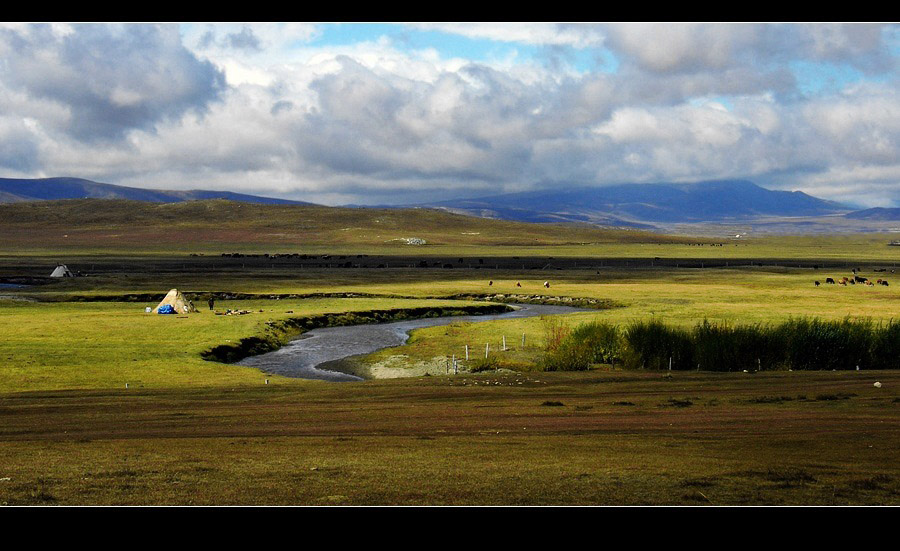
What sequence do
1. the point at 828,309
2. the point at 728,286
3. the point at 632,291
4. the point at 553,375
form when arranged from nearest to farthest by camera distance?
the point at 553,375, the point at 828,309, the point at 632,291, the point at 728,286

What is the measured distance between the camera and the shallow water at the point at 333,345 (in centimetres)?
4394

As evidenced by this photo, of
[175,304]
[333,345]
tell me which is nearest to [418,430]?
[333,345]

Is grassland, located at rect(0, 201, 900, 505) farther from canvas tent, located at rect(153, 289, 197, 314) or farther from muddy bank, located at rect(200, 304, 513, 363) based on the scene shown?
canvas tent, located at rect(153, 289, 197, 314)

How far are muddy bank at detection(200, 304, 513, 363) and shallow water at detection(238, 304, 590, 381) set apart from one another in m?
0.85

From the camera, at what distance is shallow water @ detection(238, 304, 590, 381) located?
43938 millimetres

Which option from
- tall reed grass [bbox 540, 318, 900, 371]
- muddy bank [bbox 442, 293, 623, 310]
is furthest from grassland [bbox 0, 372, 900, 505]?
muddy bank [bbox 442, 293, 623, 310]

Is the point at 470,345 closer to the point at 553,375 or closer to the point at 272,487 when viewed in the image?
the point at 553,375

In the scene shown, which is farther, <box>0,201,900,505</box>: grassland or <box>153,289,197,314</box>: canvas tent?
<box>153,289,197,314</box>: canvas tent

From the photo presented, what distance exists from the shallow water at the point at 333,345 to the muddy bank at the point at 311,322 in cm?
85

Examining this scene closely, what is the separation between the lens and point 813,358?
135 ft

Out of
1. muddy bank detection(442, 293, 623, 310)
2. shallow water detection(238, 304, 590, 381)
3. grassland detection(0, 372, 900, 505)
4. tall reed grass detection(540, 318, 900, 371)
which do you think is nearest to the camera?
grassland detection(0, 372, 900, 505)
